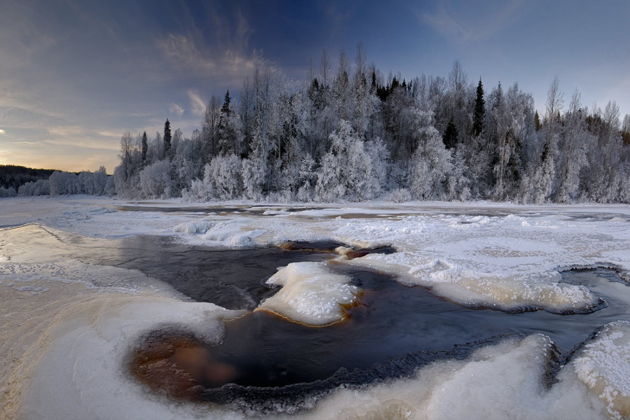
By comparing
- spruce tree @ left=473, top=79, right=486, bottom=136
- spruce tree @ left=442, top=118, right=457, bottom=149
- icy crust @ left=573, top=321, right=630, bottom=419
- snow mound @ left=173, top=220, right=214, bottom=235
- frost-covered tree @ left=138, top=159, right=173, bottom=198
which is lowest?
icy crust @ left=573, top=321, right=630, bottom=419

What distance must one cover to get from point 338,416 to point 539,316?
17.3 ft

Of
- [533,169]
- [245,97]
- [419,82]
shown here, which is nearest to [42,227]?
[245,97]

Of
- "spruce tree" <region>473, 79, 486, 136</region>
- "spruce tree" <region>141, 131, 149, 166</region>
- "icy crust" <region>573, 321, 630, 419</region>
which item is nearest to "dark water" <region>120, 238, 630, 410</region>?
"icy crust" <region>573, 321, 630, 419</region>

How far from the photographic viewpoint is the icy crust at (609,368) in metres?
3.65

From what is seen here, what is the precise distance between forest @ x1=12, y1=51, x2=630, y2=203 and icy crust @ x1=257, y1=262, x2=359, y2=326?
1184 inches

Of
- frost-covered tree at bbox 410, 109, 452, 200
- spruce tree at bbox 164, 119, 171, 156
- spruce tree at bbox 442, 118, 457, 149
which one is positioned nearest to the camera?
frost-covered tree at bbox 410, 109, 452, 200

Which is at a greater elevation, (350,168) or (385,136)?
(385,136)

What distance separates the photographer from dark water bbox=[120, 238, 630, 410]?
4.41 metres

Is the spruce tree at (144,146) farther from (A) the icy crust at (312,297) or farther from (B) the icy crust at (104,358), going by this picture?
(B) the icy crust at (104,358)

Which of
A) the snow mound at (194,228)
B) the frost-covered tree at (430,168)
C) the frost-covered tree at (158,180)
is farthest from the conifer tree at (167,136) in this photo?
the snow mound at (194,228)

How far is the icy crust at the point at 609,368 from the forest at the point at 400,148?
33.6 meters

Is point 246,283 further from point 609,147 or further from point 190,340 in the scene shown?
point 609,147

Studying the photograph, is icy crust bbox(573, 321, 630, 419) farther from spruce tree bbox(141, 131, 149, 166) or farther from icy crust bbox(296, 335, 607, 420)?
spruce tree bbox(141, 131, 149, 166)

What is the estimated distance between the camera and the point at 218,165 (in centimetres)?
4331
